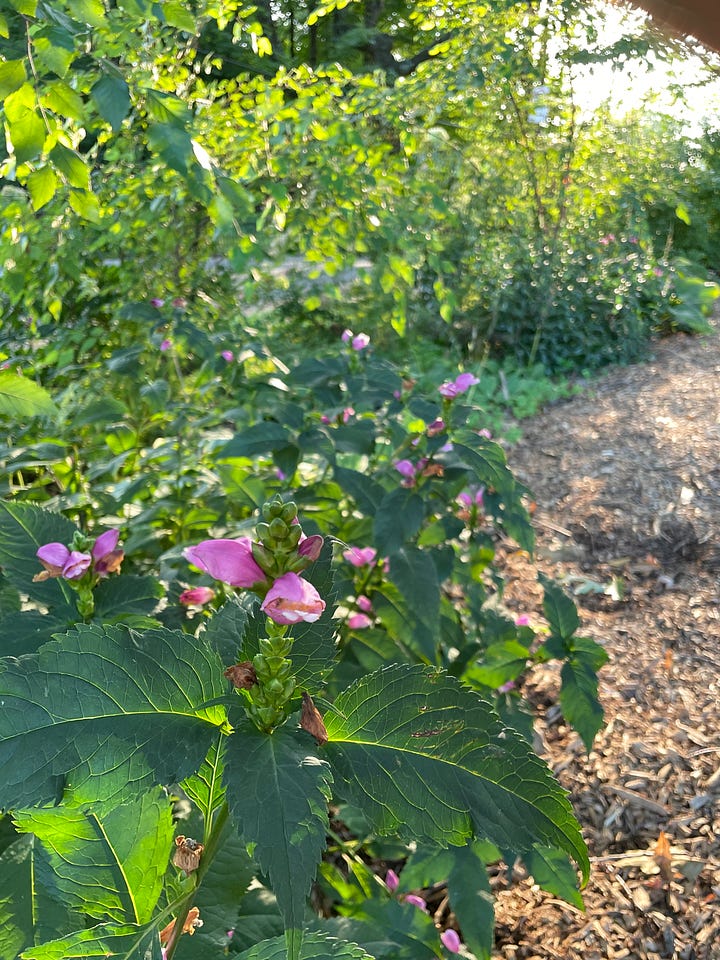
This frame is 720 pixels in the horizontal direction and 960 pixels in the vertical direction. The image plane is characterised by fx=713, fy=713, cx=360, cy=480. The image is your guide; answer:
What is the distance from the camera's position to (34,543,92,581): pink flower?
3.03ft

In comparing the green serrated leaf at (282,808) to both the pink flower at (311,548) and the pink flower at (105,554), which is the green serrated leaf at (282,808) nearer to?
the pink flower at (311,548)

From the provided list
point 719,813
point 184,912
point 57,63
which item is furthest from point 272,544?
point 719,813

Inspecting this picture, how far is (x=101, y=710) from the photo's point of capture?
0.56m

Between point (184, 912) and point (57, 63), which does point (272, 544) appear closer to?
point (184, 912)

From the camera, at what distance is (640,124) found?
6312mm

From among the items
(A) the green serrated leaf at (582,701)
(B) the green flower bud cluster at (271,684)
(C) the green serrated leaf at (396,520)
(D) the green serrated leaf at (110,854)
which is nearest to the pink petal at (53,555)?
(D) the green serrated leaf at (110,854)

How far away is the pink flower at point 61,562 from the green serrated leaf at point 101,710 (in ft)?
1.11

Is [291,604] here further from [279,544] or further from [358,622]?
[358,622]

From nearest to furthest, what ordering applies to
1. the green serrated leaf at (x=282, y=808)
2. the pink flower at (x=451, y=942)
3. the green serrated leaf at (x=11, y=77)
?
the green serrated leaf at (x=282, y=808), the green serrated leaf at (x=11, y=77), the pink flower at (x=451, y=942)

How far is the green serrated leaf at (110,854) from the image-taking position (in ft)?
2.13

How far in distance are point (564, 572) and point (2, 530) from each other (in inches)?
89.1

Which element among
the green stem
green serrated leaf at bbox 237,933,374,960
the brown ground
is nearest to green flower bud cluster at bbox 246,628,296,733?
the green stem

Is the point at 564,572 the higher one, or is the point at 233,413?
the point at 233,413

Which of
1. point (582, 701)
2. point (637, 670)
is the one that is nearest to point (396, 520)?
point (582, 701)
